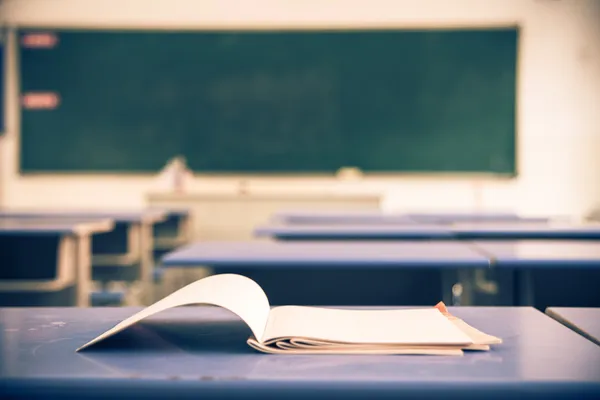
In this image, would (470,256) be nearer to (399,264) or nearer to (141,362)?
(399,264)

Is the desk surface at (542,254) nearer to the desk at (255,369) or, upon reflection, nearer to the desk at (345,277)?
the desk at (345,277)


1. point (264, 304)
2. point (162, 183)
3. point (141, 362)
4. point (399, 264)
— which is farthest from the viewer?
point (162, 183)

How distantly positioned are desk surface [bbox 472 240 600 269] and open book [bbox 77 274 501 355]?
0.67 metres

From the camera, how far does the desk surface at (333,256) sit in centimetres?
147

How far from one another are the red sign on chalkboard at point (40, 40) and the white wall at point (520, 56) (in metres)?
0.11

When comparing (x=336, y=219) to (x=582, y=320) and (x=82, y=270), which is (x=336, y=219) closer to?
(x=82, y=270)

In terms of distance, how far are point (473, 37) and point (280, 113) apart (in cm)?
189

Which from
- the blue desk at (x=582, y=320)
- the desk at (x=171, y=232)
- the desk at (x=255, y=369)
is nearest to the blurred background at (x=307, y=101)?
the desk at (x=171, y=232)

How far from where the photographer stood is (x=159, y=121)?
5648 millimetres

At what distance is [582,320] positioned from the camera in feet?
2.81

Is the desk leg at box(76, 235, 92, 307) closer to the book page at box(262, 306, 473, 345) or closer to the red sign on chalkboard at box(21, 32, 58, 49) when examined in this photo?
the book page at box(262, 306, 473, 345)

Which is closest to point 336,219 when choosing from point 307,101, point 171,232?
point 171,232

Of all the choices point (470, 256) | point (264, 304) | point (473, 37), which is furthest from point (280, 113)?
point (264, 304)

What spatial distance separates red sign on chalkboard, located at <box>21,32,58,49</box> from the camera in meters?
5.57
